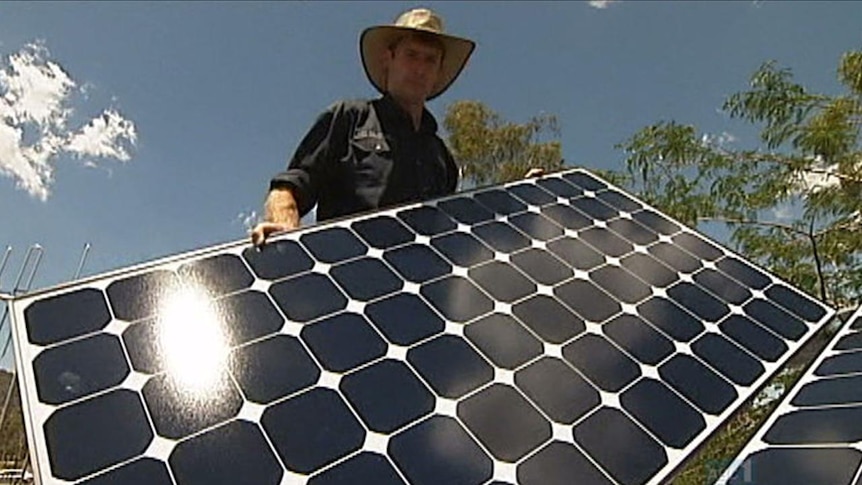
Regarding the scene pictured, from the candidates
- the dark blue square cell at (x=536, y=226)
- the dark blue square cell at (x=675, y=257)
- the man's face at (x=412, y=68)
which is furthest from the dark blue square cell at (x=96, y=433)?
the man's face at (x=412, y=68)

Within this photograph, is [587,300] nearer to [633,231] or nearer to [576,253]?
[576,253]

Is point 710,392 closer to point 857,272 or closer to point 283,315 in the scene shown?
point 283,315

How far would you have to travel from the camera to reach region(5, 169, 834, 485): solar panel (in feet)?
2.82

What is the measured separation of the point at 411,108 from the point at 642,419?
1.32 metres

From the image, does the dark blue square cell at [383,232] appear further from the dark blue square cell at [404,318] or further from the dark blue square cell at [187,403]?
the dark blue square cell at [187,403]

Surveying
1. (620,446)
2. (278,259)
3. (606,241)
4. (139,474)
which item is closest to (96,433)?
(139,474)

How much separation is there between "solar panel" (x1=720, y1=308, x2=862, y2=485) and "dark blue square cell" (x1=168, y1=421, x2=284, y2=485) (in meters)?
0.64

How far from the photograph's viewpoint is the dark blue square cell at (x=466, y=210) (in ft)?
5.07

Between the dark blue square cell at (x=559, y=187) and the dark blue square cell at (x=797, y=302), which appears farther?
the dark blue square cell at (x=559, y=187)

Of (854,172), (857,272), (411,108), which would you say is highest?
(411,108)

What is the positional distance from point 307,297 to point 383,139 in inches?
35.3

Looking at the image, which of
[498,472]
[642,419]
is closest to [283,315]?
[498,472]

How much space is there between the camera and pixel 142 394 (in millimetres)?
896

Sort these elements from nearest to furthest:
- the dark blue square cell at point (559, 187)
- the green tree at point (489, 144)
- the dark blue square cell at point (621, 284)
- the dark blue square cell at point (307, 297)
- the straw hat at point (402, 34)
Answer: the dark blue square cell at point (307, 297)
the dark blue square cell at point (621, 284)
the dark blue square cell at point (559, 187)
the straw hat at point (402, 34)
the green tree at point (489, 144)
